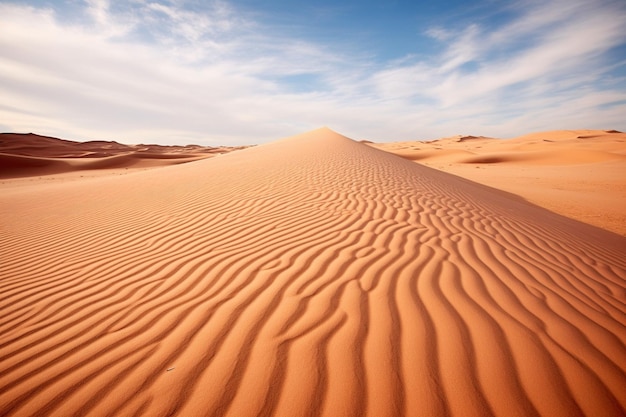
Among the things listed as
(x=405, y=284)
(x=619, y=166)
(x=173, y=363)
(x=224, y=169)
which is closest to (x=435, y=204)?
(x=405, y=284)

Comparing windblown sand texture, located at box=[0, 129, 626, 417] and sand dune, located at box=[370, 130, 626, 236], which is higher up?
windblown sand texture, located at box=[0, 129, 626, 417]

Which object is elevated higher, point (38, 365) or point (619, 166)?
point (38, 365)

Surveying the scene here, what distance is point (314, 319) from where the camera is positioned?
218 centimetres

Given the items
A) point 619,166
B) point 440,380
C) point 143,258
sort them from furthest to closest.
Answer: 1. point 619,166
2. point 143,258
3. point 440,380

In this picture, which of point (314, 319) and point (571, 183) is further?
point (571, 183)

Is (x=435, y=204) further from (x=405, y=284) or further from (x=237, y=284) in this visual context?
(x=237, y=284)

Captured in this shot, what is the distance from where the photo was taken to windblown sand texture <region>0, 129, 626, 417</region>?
1596mm

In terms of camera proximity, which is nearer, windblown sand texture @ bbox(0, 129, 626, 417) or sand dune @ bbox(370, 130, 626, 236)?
windblown sand texture @ bbox(0, 129, 626, 417)

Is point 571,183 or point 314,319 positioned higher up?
point 314,319

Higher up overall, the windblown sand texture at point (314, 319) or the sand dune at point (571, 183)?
the windblown sand texture at point (314, 319)

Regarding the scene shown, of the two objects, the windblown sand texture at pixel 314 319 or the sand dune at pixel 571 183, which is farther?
the sand dune at pixel 571 183

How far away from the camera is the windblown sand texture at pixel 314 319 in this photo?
5.24ft

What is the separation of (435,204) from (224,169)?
6574 mm

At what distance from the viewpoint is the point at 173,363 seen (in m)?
1.83
